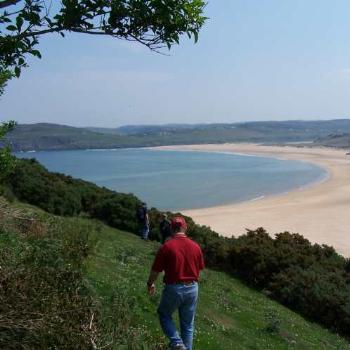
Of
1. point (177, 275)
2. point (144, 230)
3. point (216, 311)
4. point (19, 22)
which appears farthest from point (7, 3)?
point (144, 230)

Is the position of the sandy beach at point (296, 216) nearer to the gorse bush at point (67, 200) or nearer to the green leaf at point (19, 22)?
the gorse bush at point (67, 200)

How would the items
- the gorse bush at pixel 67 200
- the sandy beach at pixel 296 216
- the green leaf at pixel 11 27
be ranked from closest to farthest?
the green leaf at pixel 11 27 < the gorse bush at pixel 67 200 < the sandy beach at pixel 296 216

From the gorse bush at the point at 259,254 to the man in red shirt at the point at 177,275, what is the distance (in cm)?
843

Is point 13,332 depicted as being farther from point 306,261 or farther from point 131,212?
point 131,212

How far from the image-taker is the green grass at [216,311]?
292 inches

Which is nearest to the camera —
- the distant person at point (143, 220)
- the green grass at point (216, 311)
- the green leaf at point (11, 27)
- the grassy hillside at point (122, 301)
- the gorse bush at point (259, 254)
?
the green leaf at point (11, 27)

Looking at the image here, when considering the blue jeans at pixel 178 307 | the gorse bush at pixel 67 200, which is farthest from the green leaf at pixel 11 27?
the gorse bush at pixel 67 200

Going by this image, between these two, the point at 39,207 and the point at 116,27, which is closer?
the point at 116,27

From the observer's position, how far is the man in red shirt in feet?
19.1

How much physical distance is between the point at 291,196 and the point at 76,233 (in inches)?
1805

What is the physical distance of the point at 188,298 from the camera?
5938mm

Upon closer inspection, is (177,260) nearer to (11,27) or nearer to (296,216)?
(11,27)

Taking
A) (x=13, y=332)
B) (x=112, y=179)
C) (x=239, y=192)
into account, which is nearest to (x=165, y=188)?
(x=239, y=192)

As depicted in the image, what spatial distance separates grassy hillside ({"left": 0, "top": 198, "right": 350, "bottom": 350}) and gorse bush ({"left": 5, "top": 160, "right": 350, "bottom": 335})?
0.73 meters
